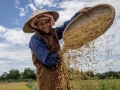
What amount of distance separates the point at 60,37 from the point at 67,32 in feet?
0.53

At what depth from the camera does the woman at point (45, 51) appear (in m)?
3.45

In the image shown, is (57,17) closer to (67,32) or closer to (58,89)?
(67,32)

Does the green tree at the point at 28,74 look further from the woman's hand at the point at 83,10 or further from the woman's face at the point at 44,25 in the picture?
the woman's face at the point at 44,25

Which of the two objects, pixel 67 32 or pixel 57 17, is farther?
pixel 57 17

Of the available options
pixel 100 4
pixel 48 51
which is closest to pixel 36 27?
pixel 48 51

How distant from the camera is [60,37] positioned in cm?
406

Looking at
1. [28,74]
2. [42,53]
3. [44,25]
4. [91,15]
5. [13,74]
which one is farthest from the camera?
[13,74]

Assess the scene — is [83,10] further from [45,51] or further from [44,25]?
[45,51]

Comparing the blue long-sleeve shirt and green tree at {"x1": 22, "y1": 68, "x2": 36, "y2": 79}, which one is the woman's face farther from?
green tree at {"x1": 22, "y1": 68, "x2": 36, "y2": 79}

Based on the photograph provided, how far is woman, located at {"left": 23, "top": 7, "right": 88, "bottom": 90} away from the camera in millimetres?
Answer: 3453

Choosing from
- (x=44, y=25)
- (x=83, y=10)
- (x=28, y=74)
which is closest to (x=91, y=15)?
(x=83, y=10)

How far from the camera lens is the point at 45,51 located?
136 inches

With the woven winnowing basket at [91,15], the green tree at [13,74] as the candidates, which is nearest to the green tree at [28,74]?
the green tree at [13,74]

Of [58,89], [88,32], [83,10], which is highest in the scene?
[83,10]
